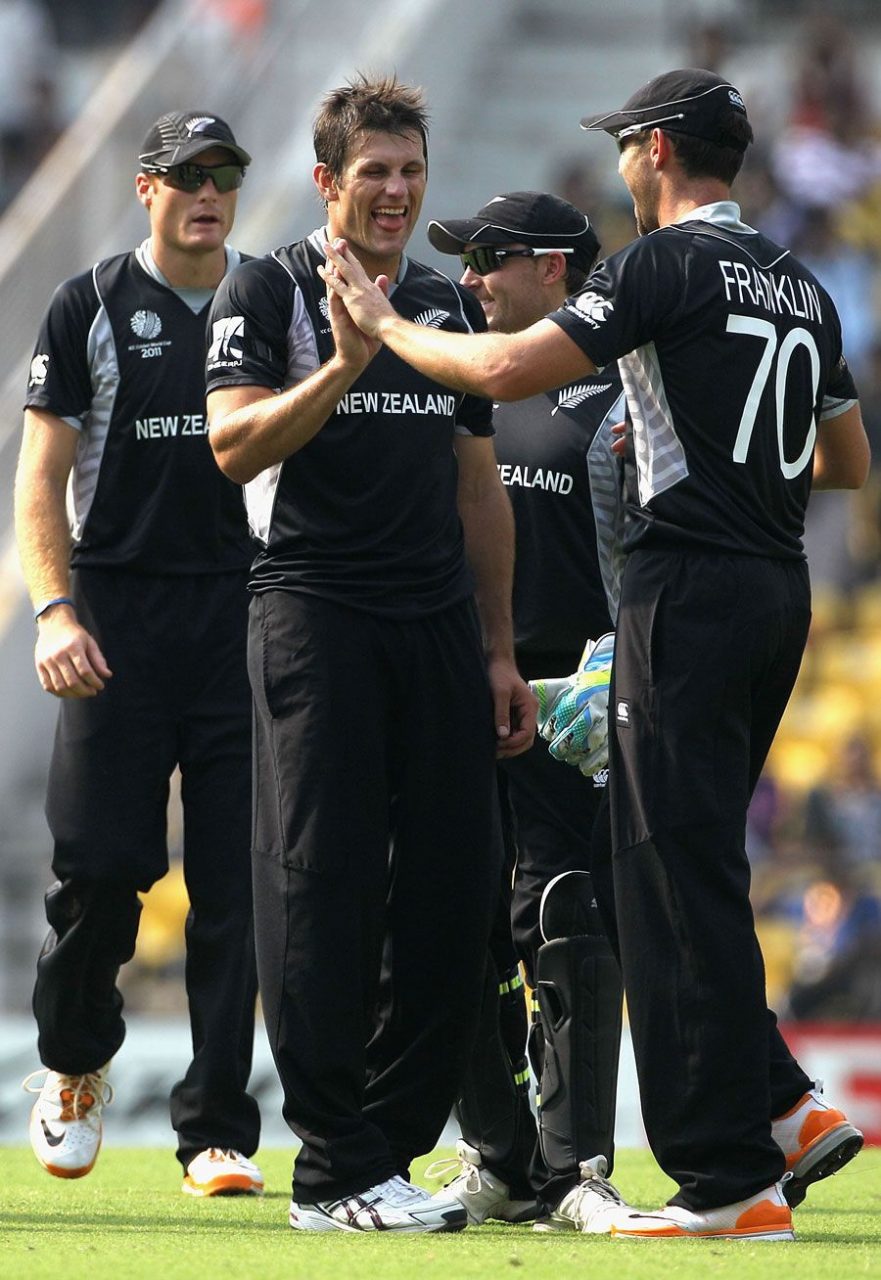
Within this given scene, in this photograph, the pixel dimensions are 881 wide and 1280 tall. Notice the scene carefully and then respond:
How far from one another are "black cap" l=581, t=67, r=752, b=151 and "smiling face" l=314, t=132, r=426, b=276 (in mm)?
451

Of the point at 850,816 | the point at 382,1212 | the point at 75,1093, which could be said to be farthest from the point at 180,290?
the point at 850,816

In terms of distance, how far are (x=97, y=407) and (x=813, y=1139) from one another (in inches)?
102

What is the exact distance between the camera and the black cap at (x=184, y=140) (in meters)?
5.89

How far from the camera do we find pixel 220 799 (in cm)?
582

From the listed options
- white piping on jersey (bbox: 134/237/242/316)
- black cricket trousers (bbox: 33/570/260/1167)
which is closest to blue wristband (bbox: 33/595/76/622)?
black cricket trousers (bbox: 33/570/260/1167)

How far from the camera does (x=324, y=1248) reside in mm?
4422

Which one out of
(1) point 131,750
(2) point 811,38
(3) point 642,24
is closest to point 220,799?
(1) point 131,750

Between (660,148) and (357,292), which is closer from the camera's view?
(357,292)

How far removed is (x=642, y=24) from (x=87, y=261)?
6.54 m

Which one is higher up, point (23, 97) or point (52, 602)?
point (23, 97)

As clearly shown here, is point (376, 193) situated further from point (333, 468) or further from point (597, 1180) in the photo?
point (597, 1180)

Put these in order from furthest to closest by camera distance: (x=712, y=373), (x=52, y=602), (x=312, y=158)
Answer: (x=312, y=158), (x=52, y=602), (x=712, y=373)

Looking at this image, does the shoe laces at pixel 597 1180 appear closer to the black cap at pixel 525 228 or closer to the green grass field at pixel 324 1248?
the green grass field at pixel 324 1248

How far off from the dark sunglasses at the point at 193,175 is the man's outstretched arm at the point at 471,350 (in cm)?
141
